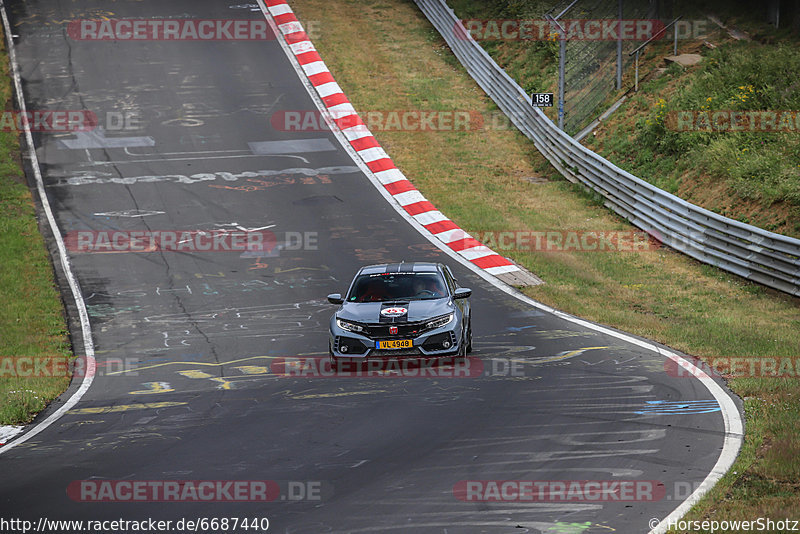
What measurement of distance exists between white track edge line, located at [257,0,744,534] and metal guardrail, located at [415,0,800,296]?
4793mm

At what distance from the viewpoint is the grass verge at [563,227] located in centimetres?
1006

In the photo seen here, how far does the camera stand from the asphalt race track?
8.92 metres

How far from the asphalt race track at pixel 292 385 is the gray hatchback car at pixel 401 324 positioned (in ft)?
1.53

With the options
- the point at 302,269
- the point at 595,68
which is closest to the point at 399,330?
the point at 302,269

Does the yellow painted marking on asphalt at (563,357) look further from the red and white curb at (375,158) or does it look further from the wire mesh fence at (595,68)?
the wire mesh fence at (595,68)

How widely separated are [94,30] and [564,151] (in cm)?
2081

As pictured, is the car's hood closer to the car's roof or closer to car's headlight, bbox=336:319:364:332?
car's headlight, bbox=336:319:364:332

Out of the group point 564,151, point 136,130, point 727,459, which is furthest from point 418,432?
point 136,130

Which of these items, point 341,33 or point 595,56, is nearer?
point 595,56

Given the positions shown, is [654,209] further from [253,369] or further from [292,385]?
[292,385]

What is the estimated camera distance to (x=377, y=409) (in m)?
12.0

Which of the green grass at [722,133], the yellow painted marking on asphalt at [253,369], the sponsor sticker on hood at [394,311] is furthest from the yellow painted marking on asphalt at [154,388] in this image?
the green grass at [722,133]

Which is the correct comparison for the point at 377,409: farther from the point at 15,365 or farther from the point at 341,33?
the point at 341,33

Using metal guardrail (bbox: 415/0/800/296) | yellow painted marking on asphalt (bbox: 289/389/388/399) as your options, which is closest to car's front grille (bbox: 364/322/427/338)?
yellow painted marking on asphalt (bbox: 289/389/388/399)
